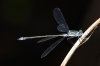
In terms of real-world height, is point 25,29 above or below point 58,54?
above

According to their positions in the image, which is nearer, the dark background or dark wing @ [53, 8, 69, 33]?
dark wing @ [53, 8, 69, 33]

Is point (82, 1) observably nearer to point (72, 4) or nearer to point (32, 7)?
point (72, 4)

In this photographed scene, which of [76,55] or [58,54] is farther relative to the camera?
[58,54]

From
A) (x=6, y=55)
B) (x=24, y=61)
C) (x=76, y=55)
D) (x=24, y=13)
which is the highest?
(x=24, y=13)

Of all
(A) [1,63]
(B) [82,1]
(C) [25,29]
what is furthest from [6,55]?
(B) [82,1]

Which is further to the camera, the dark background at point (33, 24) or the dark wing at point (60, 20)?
the dark background at point (33, 24)

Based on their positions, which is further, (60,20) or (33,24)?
(33,24)

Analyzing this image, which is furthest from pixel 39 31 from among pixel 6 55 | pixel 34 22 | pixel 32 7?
pixel 6 55
